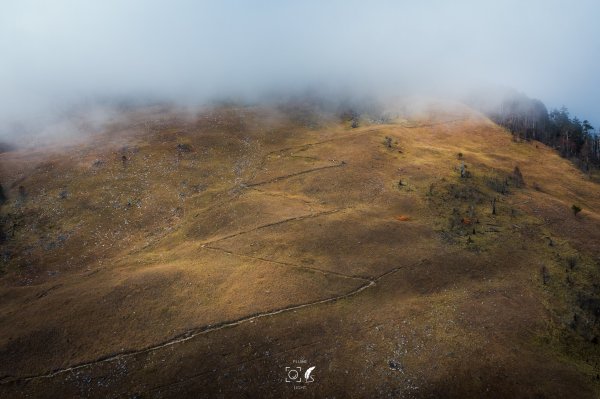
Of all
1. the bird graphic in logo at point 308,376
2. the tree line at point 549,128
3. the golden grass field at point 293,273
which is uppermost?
the tree line at point 549,128

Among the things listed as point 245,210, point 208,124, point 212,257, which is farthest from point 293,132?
point 212,257

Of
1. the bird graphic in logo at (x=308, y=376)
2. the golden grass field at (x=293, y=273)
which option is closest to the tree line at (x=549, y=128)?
the golden grass field at (x=293, y=273)

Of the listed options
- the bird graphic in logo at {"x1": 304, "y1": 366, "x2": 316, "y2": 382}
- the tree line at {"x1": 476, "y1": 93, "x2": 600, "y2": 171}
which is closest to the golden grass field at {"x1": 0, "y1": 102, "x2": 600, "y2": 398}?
the bird graphic in logo at {"x1": 304, "y1": 366, "x2": 316, "y2": 382}

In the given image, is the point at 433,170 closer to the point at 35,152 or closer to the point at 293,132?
the point at 293,132

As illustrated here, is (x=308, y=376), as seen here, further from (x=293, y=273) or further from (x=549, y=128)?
(x=549, y=128)

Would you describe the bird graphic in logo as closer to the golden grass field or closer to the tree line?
the golden grass field

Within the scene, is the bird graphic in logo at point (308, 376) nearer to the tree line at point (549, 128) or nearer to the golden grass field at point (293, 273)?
the golden grass field at point (293, 273)

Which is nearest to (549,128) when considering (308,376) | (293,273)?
(293,273)

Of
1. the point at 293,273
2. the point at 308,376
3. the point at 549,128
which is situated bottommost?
the point at 308,376
